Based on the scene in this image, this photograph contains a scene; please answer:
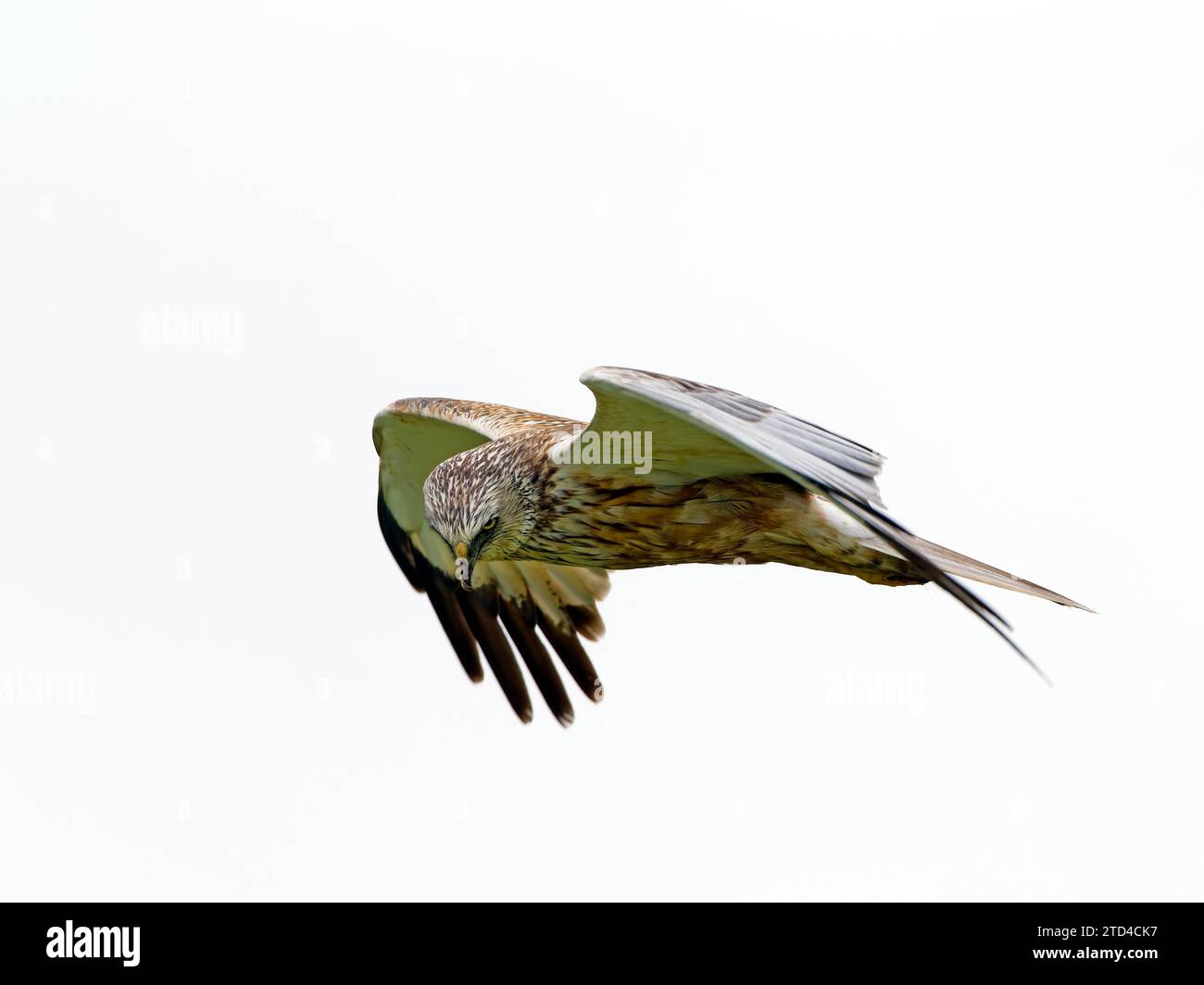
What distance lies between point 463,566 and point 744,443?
1968 millimetres

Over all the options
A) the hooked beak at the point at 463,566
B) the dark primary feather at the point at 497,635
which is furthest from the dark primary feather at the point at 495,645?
the hooked beak at the point at 463,566

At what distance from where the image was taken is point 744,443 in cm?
671

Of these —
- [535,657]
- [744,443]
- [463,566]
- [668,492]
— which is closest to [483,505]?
[463,566]

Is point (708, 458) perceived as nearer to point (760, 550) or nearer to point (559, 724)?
point (760, 550)

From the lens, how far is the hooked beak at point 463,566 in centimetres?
800

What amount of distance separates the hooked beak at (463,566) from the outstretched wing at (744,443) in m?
0.99

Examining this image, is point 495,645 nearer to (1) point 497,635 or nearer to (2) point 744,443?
(1) point 497,635

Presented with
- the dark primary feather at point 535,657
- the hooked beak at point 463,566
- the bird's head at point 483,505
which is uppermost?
the bird's head at point 483,505

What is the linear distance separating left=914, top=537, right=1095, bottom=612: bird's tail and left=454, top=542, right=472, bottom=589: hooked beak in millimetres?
2234

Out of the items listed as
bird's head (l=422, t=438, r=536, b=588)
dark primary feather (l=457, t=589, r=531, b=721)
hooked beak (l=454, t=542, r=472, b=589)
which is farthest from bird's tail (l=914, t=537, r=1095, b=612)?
dark primary feather (l=457, t=589, r=531, b=721)

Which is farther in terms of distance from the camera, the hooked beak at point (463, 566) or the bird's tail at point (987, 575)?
the hooked beak at point (463, 566)

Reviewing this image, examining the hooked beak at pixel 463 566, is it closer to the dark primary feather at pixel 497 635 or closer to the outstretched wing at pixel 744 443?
the outstretched wing at pixel 744 443
